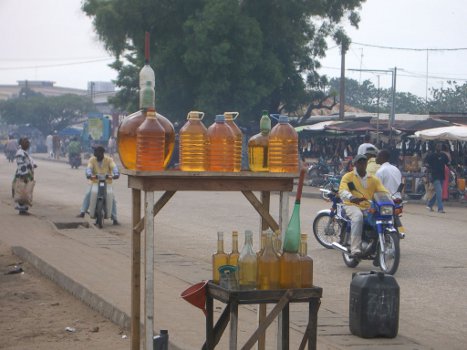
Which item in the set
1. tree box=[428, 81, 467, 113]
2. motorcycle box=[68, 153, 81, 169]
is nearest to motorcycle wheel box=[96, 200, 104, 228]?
motorcycle box=[68, 153, 81, 169]

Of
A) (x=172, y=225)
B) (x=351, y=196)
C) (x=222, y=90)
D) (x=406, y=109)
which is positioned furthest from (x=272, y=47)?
(x=406, y=109)

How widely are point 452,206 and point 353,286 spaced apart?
18.8 meters

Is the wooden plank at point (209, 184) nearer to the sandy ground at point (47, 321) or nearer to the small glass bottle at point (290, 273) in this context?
the small glass bottle at point (290, 273)

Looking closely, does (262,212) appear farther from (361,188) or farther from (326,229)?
(326,229)

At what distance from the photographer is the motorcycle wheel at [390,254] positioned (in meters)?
11.8

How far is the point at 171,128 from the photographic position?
19.0 feet

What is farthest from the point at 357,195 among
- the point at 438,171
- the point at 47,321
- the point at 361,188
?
the point at 438,171

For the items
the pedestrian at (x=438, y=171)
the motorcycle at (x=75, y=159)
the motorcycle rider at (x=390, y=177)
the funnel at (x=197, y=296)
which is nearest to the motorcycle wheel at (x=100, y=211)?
the motorcycle rider at (x=390, y=177)

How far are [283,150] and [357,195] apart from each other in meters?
6.83

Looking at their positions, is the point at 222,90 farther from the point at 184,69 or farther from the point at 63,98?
the point at 63,98

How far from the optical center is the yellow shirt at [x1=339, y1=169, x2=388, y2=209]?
1257 centimetres

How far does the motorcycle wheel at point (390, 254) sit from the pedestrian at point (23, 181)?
953 centimetres

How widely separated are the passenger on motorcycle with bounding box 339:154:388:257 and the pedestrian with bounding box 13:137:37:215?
8.79m

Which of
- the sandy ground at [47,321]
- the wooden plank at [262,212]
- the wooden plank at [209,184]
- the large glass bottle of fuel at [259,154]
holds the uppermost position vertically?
the large glass bottle of fuel at [259,154]
